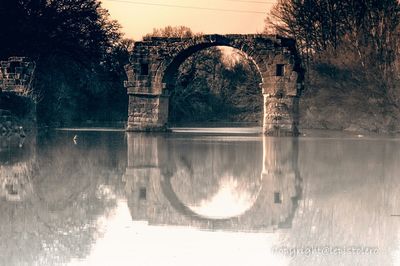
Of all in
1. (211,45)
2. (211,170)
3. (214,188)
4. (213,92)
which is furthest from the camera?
(213,92)

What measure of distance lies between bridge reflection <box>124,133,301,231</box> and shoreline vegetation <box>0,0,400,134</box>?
18.3 meters

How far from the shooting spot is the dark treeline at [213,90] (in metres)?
56.1

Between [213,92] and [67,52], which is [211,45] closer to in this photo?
[67,52]

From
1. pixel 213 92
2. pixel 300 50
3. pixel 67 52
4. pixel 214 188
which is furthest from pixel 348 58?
pixel 214 188

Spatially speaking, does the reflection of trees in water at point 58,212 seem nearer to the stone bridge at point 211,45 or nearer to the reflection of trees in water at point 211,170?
the reflection of trees in water at point 211,170

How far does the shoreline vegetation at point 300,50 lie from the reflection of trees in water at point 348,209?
22298mm

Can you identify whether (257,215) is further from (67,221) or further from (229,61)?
(229,61)

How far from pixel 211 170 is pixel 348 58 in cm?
2679

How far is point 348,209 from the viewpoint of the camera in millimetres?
11133

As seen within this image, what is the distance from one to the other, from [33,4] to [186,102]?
16.2 meters

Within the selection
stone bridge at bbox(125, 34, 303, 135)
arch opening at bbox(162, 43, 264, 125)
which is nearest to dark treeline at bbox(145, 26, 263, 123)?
arch opening at bbox(162, 43, 264, 125)

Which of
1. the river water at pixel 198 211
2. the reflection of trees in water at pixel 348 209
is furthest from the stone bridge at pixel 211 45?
the reflection of trees in water at pixel 348 209

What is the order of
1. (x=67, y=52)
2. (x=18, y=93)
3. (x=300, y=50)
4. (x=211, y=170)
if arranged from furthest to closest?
(x=300, y=50) → (x=67, y=52) → (x=18, y=93) → (x=211, y=170)

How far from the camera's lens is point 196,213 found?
36.1ft
